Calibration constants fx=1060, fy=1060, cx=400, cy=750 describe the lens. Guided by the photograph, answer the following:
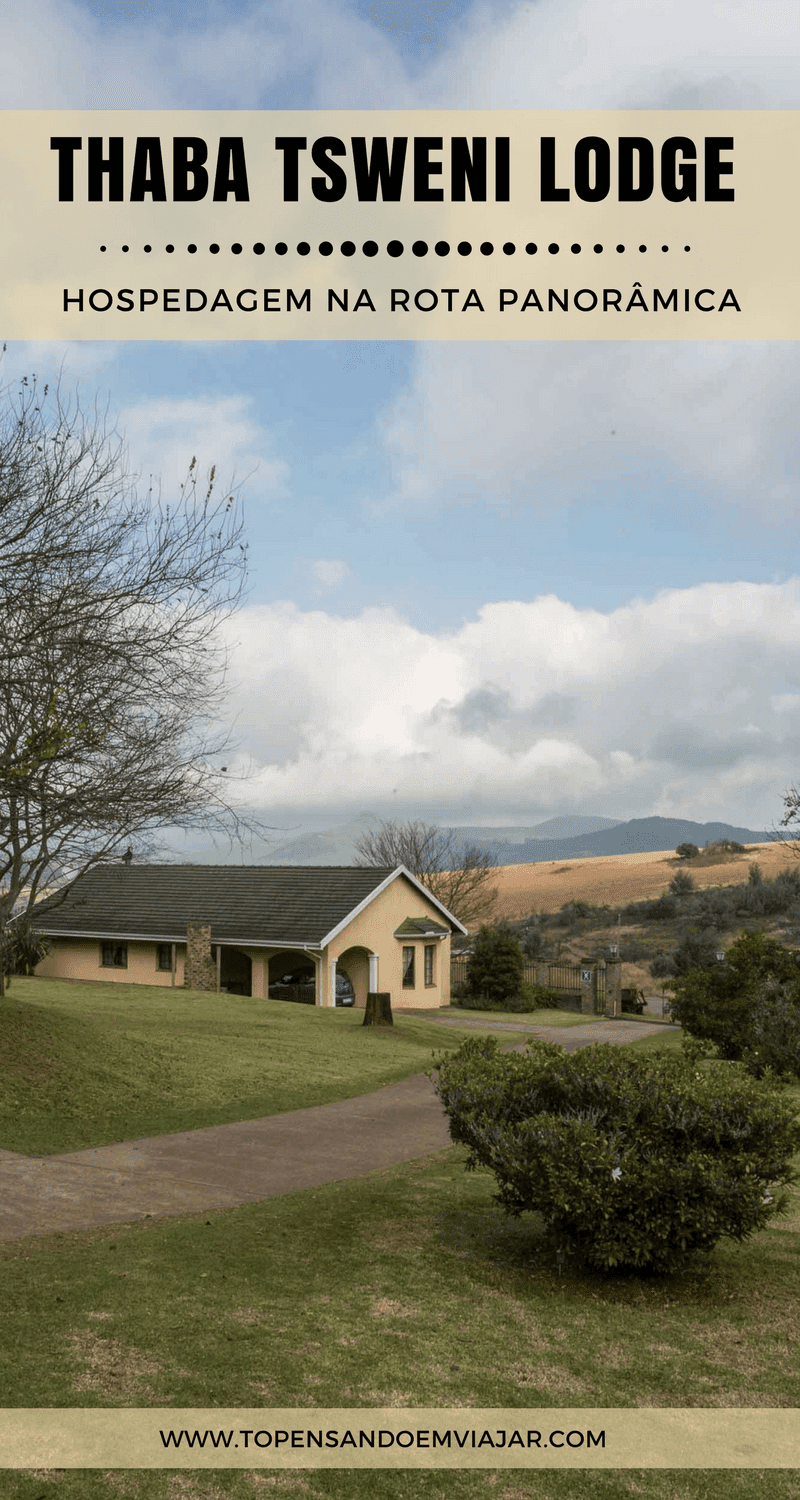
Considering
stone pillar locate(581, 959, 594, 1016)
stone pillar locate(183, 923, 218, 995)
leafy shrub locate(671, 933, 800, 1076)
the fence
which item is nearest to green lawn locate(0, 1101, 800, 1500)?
leafy shrub locate(671, 933, 800, 1076)

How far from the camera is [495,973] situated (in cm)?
3869

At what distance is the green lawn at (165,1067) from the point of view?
12.6 metres

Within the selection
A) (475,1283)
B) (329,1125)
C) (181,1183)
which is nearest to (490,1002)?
(329,1125)

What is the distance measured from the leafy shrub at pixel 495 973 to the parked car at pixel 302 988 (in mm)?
5650

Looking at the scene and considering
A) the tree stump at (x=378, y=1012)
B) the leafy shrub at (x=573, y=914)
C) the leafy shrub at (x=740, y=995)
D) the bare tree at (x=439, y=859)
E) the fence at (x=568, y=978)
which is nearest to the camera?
the leafy shrub at (x=740, y=995)

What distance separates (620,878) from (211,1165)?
83.5 metres

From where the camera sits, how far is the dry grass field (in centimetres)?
7856

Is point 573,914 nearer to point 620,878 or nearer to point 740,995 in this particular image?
point 620,878

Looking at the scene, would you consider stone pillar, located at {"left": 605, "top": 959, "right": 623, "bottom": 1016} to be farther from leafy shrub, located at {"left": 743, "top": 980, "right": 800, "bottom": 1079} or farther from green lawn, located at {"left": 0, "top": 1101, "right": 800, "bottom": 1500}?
green lawn, located at {"left": 0, "top": 1101, "right": 800, "bottom": 1500}

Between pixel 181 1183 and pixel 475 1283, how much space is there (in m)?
3.85

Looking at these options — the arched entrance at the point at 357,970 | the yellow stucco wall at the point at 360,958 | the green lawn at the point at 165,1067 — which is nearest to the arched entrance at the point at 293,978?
the yellow stucco wall at the point at 360,958

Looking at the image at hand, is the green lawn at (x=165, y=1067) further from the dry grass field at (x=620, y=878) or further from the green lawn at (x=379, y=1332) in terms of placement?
the dry grass field at (x=620, y=878)

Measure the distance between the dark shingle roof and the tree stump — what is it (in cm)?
889

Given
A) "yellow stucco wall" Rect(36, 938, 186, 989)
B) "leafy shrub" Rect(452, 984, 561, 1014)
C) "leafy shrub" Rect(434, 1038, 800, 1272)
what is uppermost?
"leafy shrub" Rect(434, 1038, 800, 1272)
